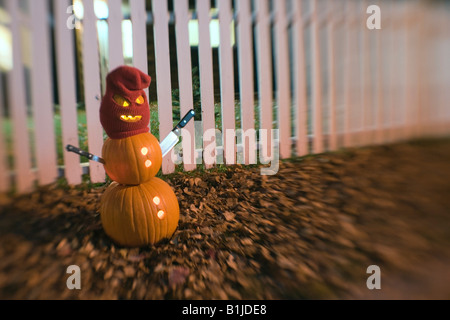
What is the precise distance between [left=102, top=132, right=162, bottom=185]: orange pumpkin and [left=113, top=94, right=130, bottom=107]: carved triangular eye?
0.18m

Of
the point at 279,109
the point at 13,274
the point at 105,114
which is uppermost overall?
the point at 279,109

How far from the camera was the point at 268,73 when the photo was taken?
2783 mm

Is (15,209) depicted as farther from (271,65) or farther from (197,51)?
(271,65)

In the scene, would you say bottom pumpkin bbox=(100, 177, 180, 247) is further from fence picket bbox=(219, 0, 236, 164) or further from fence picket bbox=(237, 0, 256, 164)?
fence picket bbox=(237, 0, 256, 164)

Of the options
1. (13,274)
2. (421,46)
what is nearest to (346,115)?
(421,46)

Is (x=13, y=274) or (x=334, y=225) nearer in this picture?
(x=13, y=274)

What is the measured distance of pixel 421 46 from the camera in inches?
104

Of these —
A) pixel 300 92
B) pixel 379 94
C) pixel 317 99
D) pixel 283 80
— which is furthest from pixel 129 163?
pixel 379 94

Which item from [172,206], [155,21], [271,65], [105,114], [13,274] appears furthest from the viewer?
[271,65]

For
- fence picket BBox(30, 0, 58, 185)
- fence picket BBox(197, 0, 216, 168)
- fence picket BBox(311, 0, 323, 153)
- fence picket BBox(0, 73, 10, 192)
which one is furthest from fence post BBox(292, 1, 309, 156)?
fence picket BBox(0, 73, 10, 192)

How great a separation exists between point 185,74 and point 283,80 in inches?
41.8

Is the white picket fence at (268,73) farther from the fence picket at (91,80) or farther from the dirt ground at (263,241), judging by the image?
the dirt ground at (263,241)

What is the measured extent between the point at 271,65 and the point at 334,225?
5.99 feet

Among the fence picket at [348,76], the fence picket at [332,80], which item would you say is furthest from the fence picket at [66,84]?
the fence picket at [348,76]
